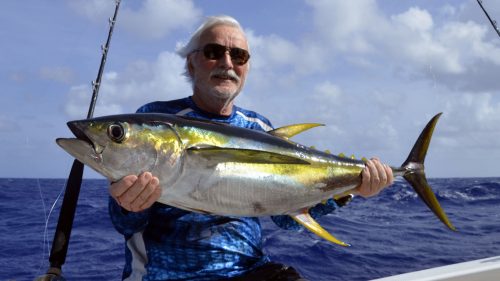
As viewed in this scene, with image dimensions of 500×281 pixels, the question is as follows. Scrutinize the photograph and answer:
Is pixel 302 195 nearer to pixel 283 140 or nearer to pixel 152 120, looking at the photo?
pixel 283 140

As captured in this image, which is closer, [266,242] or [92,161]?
[92,161]

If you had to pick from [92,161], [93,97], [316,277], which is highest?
[93,97]

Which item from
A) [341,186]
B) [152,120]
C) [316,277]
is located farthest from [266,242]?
[152,120]

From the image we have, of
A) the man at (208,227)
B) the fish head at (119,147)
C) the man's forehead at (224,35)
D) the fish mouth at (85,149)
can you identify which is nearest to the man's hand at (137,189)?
the fish head at (119,147)

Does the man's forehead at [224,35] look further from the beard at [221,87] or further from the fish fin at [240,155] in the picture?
the fish fin at [240,155]

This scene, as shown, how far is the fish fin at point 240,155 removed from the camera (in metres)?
2.07

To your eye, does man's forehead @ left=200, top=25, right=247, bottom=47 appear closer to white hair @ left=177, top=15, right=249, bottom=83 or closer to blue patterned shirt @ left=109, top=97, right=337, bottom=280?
white hair @ left=177, top=15, right=249, bottom=83

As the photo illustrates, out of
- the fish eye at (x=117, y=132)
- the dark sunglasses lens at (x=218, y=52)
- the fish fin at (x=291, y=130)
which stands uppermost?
the dark sunglasses lens at (x=218, y=52)

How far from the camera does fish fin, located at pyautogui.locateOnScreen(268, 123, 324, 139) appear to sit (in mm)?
2561

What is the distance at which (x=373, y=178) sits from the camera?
2697 mm

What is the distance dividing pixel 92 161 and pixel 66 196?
1077 millimetres

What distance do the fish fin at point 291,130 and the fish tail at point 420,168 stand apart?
706 millimetres

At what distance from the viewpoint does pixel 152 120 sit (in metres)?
2.12

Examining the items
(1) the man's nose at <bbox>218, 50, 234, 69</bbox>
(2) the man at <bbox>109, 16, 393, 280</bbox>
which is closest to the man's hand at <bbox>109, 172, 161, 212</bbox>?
(2) the man at <bbox>109, 16, 393, 280</bbox>
